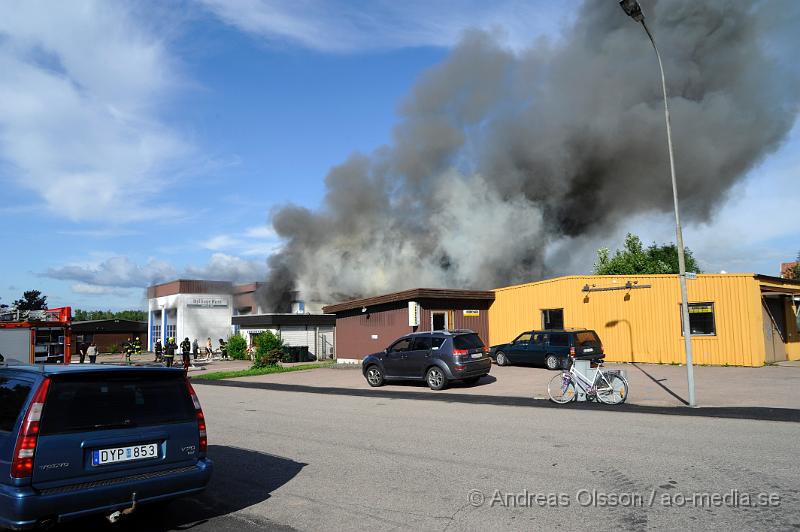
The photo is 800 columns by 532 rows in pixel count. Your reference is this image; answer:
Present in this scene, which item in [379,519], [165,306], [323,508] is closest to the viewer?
[379,519]

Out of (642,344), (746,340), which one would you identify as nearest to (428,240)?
(642,344)

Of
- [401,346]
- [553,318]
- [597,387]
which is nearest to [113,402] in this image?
[597,387]

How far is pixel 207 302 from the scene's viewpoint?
151ft

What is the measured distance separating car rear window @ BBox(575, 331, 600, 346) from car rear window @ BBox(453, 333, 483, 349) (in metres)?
4.89

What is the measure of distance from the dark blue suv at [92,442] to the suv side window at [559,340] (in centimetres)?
1611

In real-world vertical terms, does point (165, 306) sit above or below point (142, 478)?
above

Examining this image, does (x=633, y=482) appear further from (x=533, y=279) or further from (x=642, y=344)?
(x=533, y=279)

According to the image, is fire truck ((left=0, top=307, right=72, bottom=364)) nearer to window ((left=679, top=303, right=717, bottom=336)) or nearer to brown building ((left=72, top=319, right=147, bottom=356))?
window ((left=679, top=303, right=717, bottom=336))

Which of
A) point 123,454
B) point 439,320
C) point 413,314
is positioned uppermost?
point 413,314

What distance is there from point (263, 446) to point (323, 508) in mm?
3313

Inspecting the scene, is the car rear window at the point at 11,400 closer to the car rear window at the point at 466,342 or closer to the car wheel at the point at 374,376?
the car rear window at the point at 466,342

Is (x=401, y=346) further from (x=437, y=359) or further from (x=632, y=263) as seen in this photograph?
(x=632, y=263)

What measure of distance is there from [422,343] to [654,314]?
10.2 m

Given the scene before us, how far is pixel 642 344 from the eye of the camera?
69.9 feet
